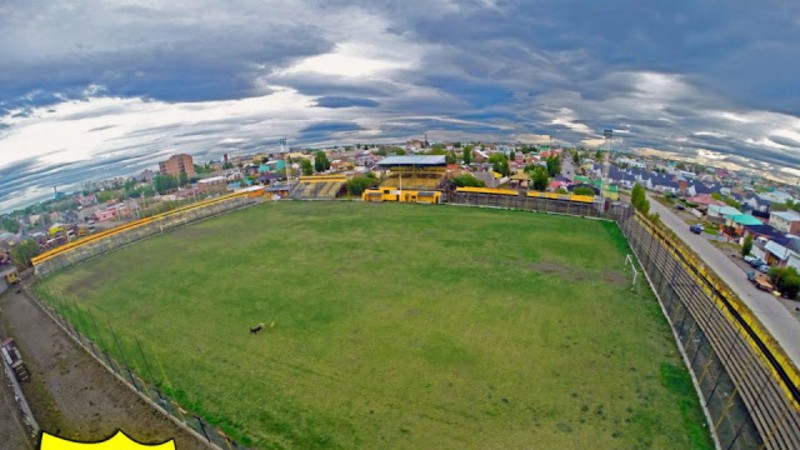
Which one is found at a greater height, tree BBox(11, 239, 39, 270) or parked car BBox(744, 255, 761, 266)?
parked car BBox(744, 255, 761, 266)

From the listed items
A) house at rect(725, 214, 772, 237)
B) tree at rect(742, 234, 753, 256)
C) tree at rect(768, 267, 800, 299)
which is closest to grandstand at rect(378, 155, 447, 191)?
tree at rect(742, 234, 753, 256)

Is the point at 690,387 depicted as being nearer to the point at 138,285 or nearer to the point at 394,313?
the point at 394,313

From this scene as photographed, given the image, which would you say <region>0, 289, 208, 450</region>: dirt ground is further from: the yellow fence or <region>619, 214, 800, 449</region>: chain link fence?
<region>619, 214, 800, 449</region>: chain link fence

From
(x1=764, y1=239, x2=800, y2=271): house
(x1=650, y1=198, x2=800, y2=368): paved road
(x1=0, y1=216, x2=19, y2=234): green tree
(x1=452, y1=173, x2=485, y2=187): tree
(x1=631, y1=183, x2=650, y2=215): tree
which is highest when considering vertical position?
(x1=452, y1=173, x2=485, y2=187): tree

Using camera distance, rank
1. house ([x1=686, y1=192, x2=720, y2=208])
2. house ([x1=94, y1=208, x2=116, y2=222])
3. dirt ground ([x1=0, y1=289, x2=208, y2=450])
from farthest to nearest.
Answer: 1. house ([x1=94, y1=208, x2=116, y2=222])
2. house ([x1=686, y1=192, x2=720, y2=208])
3. dirt ground ([x1=0, y1=289, x2=208, y2=450])

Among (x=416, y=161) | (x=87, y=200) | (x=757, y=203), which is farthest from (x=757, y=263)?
(x=87, y=200)

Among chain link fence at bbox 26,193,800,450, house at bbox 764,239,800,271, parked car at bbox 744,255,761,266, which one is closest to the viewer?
chain link fence at bbox 26,193,800,450

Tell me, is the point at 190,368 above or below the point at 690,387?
below

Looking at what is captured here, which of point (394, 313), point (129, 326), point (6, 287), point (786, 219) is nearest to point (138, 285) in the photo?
point (129, 326)
